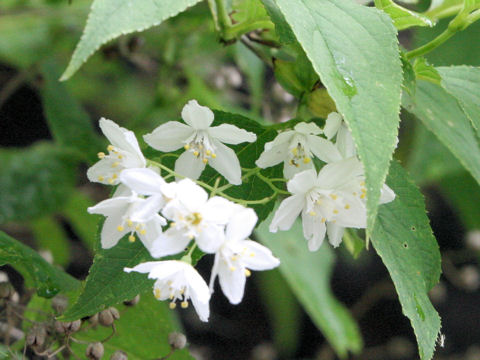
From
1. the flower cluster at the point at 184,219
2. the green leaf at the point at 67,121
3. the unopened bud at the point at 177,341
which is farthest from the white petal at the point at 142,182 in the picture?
the green leaf at the point at 67,121

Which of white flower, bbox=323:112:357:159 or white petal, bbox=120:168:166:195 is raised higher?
white flower, bbox=323:112:357:159

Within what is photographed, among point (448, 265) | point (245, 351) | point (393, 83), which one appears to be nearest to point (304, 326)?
point (245, 351)

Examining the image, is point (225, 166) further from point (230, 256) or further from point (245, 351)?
point (245, 351)

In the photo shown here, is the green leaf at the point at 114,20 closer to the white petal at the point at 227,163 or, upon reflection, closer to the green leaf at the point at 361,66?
the green leaf at the point at 361,66

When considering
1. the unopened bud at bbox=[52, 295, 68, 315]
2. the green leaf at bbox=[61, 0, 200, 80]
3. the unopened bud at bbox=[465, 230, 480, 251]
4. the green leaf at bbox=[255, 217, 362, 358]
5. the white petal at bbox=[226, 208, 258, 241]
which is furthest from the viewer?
the unopened bud at bbox=[465, 230, 480, 251]

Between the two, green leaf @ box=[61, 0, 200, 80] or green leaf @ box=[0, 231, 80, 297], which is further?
green leaf @ box=[0, 231, 80, 297]

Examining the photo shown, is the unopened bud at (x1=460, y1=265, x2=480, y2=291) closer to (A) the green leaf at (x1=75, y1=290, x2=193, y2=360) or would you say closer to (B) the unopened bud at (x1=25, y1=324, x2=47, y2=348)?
(A) the green leaf at (x1=75, y1=290, x2=193, y2=360)

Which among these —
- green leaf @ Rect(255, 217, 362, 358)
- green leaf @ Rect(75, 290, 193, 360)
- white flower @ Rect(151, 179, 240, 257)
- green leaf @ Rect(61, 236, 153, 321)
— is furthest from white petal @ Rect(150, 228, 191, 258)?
green leaf @ Rect(255, 217, 362, 358)

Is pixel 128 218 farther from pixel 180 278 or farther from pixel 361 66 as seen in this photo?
pixel 361 66
